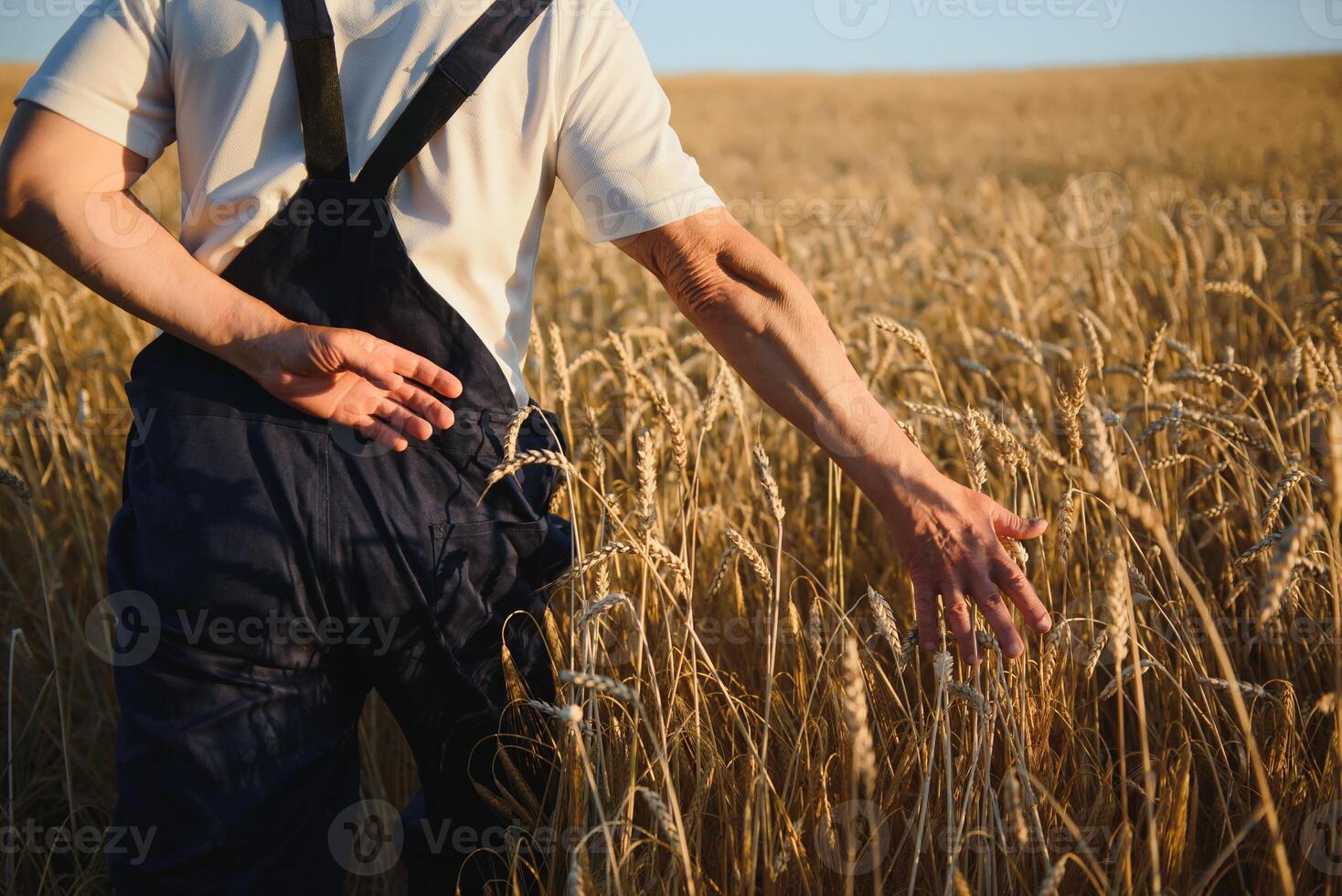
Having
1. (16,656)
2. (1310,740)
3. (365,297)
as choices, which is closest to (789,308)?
(365,297)

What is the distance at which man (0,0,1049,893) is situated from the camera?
126 centimetres

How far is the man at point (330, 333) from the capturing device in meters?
1.26

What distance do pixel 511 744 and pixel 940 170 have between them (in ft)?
43.9

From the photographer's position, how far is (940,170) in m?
13.2

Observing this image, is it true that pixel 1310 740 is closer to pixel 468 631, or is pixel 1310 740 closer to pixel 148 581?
pixel 468 631

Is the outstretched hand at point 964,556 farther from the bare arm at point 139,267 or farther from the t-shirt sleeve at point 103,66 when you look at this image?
the t-shirt sleeve at point 103,66

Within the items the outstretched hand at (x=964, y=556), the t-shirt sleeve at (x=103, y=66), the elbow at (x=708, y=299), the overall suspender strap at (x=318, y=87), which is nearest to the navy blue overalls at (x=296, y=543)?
the overall suspender strap at (x=318, y=87)

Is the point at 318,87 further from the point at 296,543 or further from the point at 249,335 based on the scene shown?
the point at 296,543

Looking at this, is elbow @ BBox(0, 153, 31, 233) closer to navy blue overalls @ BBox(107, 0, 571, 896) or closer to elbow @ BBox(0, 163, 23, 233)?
elbow @ BBox(0, 163, 23, 233)

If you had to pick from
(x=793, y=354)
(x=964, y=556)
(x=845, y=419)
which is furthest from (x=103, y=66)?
(x=964, y=556)

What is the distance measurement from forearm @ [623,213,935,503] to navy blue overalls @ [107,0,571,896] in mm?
391

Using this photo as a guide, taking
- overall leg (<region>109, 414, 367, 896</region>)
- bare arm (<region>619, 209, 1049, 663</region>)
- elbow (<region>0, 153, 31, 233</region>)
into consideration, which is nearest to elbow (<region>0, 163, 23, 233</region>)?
elbow (<region>0, 153, 31, 233</region>)

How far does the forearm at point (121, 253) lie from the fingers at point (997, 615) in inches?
46.5

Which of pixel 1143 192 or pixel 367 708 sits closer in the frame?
pixel 367 708
